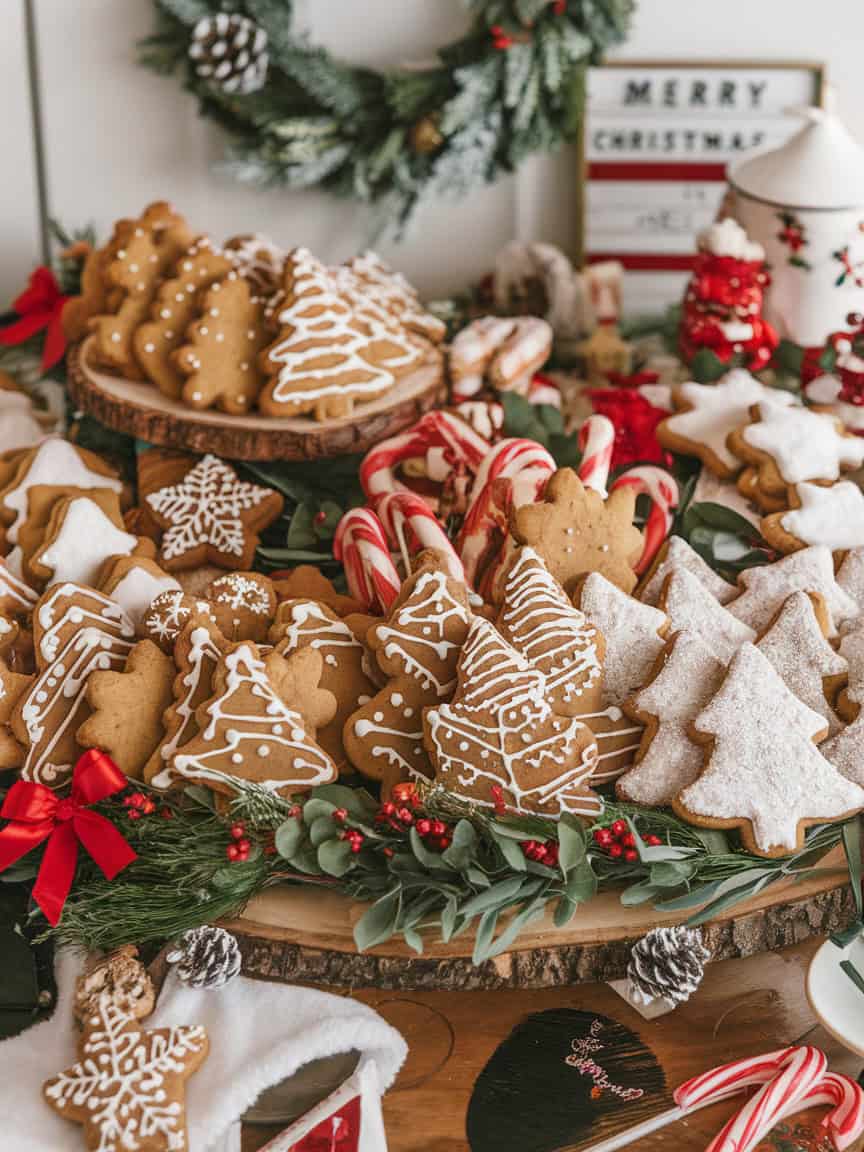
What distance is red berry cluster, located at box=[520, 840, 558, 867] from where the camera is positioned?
1.13 meters

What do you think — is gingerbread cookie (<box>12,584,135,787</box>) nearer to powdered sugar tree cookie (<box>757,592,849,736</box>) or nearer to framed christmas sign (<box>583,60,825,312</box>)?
powdered sugar tree cookie (<box>757,592,849,736</box>)

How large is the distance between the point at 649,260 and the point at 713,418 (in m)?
0.76

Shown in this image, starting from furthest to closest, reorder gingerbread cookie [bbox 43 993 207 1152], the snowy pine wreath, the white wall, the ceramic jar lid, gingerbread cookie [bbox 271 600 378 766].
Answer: the white wall < the snowy pine wreath < the ceramic jar lid < gingerbread cookie [bbox 271 600 378 766] < gingerbread cookie [bbox 43 993 207 1152]

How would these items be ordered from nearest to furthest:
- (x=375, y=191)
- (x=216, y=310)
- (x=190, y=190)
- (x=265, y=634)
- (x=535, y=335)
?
(x=265, y=634)
(x=216, y=310)
(x=535, y=335)
(x=375, y=191)
(x=190, y=190)

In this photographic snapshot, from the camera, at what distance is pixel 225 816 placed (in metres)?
1.18

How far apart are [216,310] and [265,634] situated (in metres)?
0.52

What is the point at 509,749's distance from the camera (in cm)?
115

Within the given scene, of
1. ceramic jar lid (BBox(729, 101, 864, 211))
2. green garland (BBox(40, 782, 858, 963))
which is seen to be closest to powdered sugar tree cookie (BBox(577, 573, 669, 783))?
green garland (BBox(40, 782, 858, 963))

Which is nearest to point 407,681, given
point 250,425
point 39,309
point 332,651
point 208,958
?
point 332,651

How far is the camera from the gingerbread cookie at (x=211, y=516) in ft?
5.16

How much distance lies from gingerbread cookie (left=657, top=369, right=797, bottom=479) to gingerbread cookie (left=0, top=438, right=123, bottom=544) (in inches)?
30.3

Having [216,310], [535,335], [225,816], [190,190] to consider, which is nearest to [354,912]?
[225,816]

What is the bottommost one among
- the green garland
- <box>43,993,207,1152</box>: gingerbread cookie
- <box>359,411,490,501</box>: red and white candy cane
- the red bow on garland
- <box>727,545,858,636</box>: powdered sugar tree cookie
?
<box>43,993,207,1152</box>: gingerbread cookie

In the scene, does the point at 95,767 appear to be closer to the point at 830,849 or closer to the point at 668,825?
the point at 668,825
